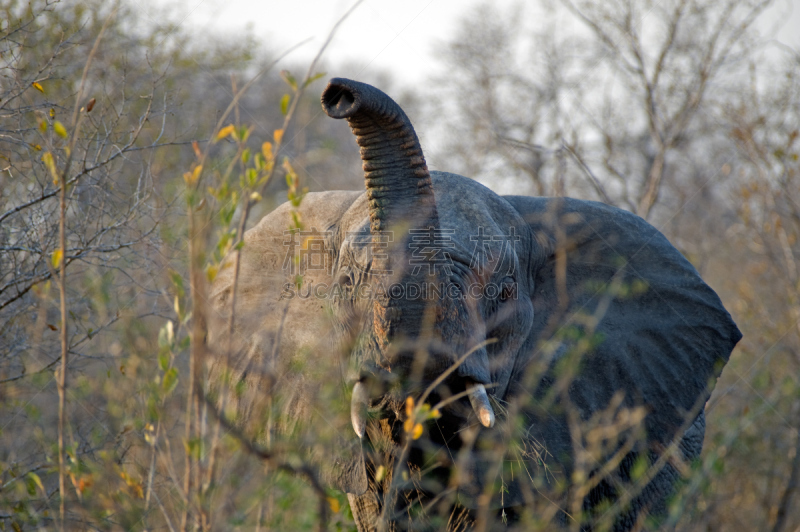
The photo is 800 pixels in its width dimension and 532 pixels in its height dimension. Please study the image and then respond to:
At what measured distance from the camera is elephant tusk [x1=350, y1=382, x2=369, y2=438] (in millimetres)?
2941

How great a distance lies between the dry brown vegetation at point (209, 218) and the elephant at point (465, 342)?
23 centimetres

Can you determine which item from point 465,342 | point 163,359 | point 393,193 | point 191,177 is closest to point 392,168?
point 393,193

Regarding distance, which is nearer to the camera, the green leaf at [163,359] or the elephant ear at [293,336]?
the green leaf at [163,359]

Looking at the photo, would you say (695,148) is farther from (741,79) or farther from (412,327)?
(412,327)

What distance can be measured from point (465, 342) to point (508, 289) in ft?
2.12

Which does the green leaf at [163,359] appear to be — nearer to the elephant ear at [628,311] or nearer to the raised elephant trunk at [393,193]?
the raised elephant trunk at [393,193]

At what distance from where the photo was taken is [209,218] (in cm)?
216

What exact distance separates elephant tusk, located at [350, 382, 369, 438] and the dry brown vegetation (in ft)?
0.76

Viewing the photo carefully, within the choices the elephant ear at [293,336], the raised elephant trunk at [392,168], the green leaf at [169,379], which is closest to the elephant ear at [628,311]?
the elephant ear at [293,336]

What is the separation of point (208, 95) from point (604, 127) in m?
5.81

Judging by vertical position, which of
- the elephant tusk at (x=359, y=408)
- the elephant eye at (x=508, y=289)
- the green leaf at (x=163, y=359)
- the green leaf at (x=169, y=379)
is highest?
the elephant eye at (x=508, y=289)

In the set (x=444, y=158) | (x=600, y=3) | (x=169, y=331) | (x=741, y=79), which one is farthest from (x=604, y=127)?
(x=169, y=331)

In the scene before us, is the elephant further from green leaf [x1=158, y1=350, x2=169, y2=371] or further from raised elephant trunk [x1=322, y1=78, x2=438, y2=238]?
green leaf [x1=158, y1=350, x2=169, y2=371]

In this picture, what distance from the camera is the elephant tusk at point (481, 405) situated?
2842 millimetres
